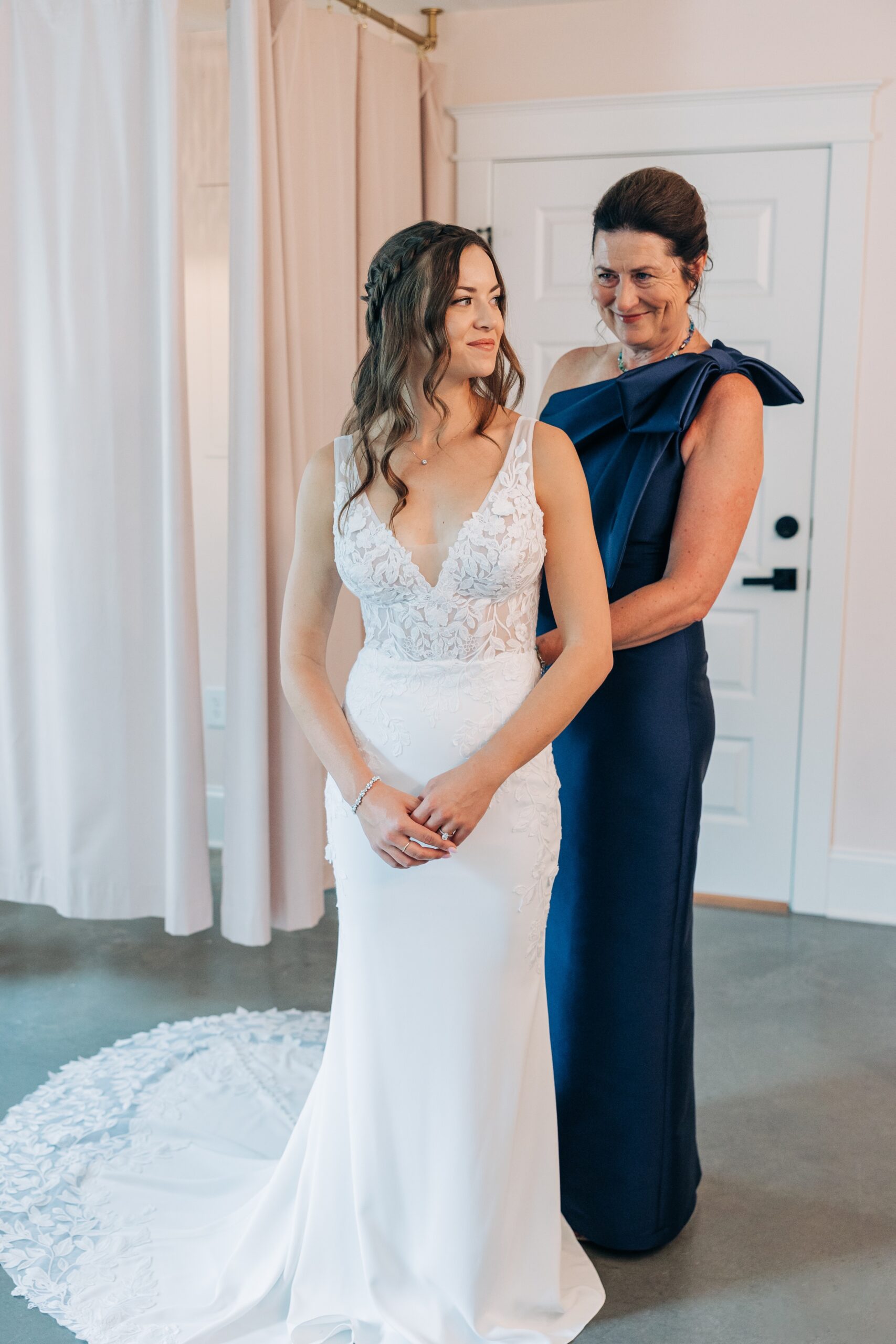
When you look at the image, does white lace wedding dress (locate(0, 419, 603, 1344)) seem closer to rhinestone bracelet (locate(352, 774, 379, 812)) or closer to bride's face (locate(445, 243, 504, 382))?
rhinestone bracelet (locate(352, 774, 379, 812))

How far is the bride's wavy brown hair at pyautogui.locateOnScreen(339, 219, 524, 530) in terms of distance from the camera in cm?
157

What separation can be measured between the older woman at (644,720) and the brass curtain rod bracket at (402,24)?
1786 millimetres

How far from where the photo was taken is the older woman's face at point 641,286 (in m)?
1.90

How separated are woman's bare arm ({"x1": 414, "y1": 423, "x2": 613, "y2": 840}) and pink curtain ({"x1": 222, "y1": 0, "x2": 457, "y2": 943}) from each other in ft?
4.64

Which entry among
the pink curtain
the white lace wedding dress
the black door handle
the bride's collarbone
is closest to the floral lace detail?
the white lace wedding dress

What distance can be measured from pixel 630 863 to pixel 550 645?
43 centimetres

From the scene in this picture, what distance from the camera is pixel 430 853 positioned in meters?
1.63

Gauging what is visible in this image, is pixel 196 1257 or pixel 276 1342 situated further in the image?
pixel 196 1257

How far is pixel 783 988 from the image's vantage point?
3.24 meters

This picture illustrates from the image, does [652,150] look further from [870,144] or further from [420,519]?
[420,519]

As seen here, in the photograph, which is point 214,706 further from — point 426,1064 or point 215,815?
point 426,1064

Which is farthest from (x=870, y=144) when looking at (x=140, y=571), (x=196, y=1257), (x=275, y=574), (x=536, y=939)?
(x=196, y=1257)

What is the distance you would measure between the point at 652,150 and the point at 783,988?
2539mm

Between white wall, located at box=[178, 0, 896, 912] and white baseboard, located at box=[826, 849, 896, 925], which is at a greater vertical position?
white wall, located at box=[178, 0, 896, 912]
